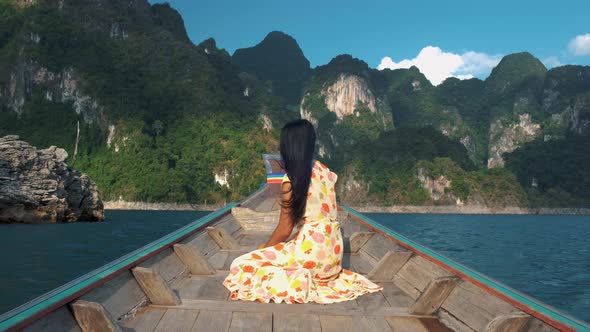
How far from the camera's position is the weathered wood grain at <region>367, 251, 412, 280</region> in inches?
157

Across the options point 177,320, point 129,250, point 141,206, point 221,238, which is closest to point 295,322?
point 177,320

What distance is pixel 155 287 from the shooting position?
3.12 m

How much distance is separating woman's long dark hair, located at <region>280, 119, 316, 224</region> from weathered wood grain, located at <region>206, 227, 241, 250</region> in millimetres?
2336

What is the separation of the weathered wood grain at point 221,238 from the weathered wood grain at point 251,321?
8.31ft

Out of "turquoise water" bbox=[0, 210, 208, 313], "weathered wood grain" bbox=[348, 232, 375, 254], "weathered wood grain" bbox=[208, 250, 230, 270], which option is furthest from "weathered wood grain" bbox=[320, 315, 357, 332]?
"turquoise water" bbox=[0, 210, 208, 313]

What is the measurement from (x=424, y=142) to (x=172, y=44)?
5998 centimetres

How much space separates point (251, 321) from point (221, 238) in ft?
9.08

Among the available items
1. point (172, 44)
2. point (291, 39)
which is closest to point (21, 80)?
point (172, 44)

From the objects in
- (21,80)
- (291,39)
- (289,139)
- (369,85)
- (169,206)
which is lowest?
(169,206)

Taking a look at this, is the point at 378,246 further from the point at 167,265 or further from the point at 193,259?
the point at 167,265

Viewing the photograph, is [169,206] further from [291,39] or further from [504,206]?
[291,39]

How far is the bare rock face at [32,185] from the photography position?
1331 inches

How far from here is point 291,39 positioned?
19125 centimetres

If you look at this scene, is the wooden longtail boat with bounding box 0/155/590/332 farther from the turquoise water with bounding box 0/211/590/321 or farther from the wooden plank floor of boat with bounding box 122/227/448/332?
the turquoise water with bounding box 0/211/590/321
